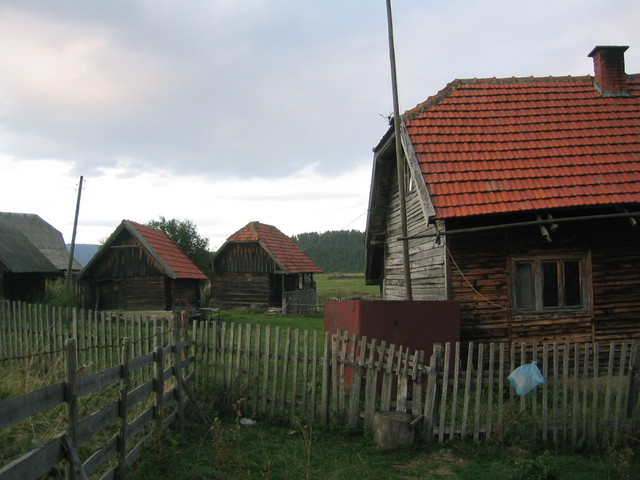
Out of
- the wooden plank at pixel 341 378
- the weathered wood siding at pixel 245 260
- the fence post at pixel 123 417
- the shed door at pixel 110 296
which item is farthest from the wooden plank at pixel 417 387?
the weathered wood siding at pixel 245 260

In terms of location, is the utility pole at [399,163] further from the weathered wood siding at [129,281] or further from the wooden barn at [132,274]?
the weathered wood siding at [129,281]

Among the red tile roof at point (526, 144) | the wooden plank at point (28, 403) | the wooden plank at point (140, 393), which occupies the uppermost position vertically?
the red tile roof at point (526, 144)

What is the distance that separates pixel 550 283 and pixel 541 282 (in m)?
0.24

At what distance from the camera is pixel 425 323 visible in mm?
8562

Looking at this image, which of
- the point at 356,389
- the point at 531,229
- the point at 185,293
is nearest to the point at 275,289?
the point at 185,293

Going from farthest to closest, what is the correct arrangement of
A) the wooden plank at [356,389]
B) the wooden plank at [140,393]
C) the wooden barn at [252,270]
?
the wooden barn at [252,270], the wooden plank at [356,389], the wooden plank at [140,393]

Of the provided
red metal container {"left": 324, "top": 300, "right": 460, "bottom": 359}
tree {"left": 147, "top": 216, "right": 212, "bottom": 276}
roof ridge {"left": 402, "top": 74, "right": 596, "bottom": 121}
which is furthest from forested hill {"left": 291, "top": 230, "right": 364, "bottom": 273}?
red metal container {"left": 324, "top": 300, "right": 460, "bottom": 359}

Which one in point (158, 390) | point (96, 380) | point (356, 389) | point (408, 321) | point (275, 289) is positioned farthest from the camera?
point (275, 289)

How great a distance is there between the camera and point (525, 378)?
651 cm

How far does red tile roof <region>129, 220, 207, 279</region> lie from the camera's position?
21.6 m

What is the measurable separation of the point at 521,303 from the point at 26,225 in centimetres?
4232

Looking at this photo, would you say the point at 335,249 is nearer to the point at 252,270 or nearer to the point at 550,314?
the point at 252,270

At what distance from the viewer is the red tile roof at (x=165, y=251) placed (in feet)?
71.0

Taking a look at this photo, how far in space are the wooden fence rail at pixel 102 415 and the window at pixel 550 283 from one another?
6.19 metres
